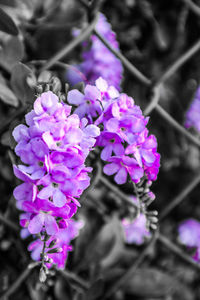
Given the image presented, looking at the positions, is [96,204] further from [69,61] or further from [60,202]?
[60,202]

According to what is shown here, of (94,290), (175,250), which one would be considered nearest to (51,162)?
(94,290)

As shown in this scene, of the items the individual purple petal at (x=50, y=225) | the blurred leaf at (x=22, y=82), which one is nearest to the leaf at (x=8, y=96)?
the blurred leaf at (x=22, y=82)

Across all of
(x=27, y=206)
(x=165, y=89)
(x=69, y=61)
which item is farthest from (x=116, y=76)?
(x=27, y=206)

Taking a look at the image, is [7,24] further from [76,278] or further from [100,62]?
[76,278]

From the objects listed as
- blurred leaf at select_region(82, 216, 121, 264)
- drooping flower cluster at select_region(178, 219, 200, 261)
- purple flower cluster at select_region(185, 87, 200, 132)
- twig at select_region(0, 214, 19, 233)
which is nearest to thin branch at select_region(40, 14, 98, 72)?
twig at select_region(0, 214, 19, 233)

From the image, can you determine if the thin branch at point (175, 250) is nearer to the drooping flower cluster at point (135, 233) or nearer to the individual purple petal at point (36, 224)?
the drooping flower cluster at point (135, 233)

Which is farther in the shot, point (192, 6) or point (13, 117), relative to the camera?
point (192, 6)
